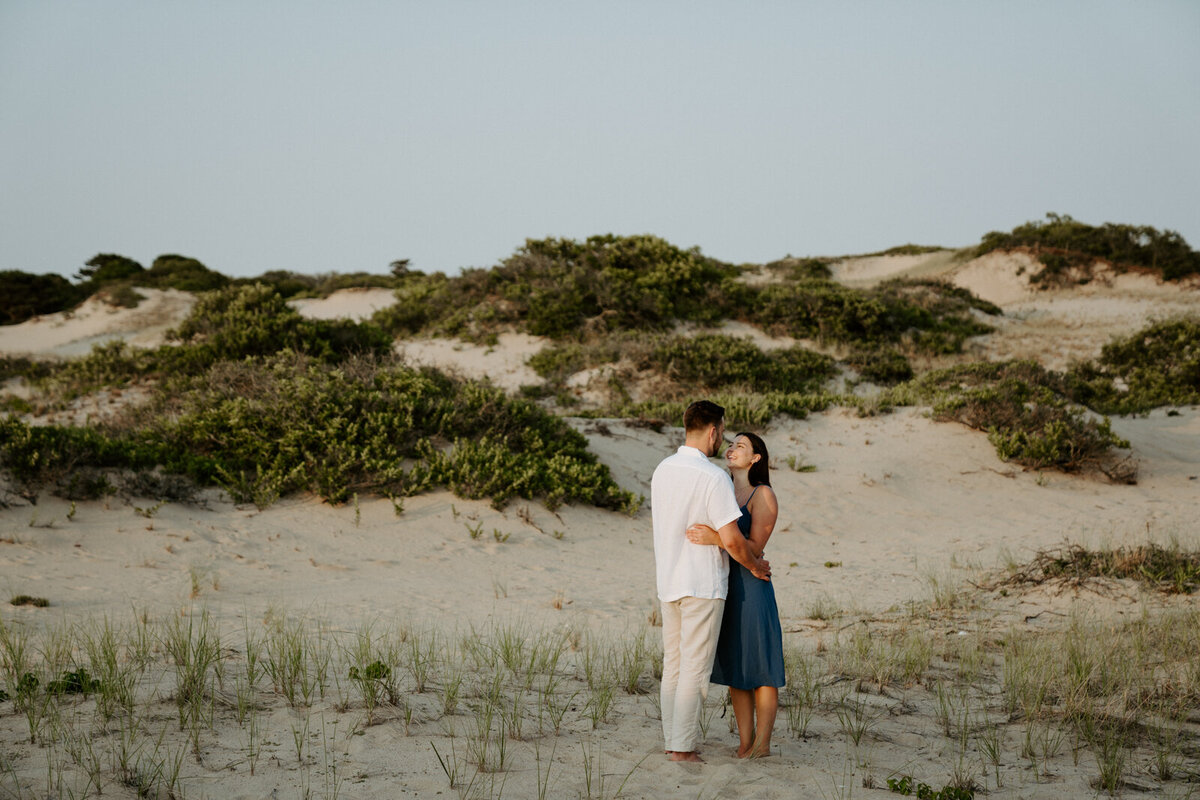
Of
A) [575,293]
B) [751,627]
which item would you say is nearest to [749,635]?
[751,627]

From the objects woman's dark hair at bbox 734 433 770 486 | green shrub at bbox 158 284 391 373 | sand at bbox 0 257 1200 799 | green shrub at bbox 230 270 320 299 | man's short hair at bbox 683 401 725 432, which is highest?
green shrub at bbox 230 270 320 299

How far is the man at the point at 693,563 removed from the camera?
371 centimetres

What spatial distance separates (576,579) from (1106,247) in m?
36.9

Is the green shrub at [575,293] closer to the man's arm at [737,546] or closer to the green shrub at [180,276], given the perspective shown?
the man's arm at [737,546]

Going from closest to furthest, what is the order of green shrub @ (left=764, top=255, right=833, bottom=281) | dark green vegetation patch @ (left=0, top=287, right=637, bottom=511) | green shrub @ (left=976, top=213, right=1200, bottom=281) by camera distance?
dark green vegetation patch @ (left=0, top=287, right=637, bottom=511), green shrub @ (left=976, top=213, right=1200, bottom=281), green shrub @ (left=764, top=255, right=833, bottom=281)

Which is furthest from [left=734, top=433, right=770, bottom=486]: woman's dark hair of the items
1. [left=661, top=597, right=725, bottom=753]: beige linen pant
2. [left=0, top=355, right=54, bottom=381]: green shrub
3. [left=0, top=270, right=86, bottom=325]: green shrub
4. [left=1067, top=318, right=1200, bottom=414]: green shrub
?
[left=0, top=270, right=86, bottom=325]: green shrub

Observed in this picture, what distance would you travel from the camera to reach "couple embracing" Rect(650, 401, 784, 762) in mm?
3746

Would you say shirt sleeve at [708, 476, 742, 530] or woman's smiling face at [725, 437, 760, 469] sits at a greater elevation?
woman's smiling face at [725, 437, 760, 469]

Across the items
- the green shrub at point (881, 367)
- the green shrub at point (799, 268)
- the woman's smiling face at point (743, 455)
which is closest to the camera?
the woman's smiling face at point (743, 455)

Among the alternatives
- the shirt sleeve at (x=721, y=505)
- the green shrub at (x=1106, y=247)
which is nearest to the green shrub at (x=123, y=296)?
the shirt sleeve at (x=721, y=505)

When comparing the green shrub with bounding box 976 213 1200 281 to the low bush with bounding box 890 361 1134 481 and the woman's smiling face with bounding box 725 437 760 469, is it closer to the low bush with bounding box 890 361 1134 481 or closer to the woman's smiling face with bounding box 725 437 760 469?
the low bush with bounding box 890 361 1134 481

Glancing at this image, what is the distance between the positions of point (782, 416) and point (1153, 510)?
18.4 ft

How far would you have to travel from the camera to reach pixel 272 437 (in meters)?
9.86

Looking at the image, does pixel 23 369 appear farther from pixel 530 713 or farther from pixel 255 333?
pixel 530 713
